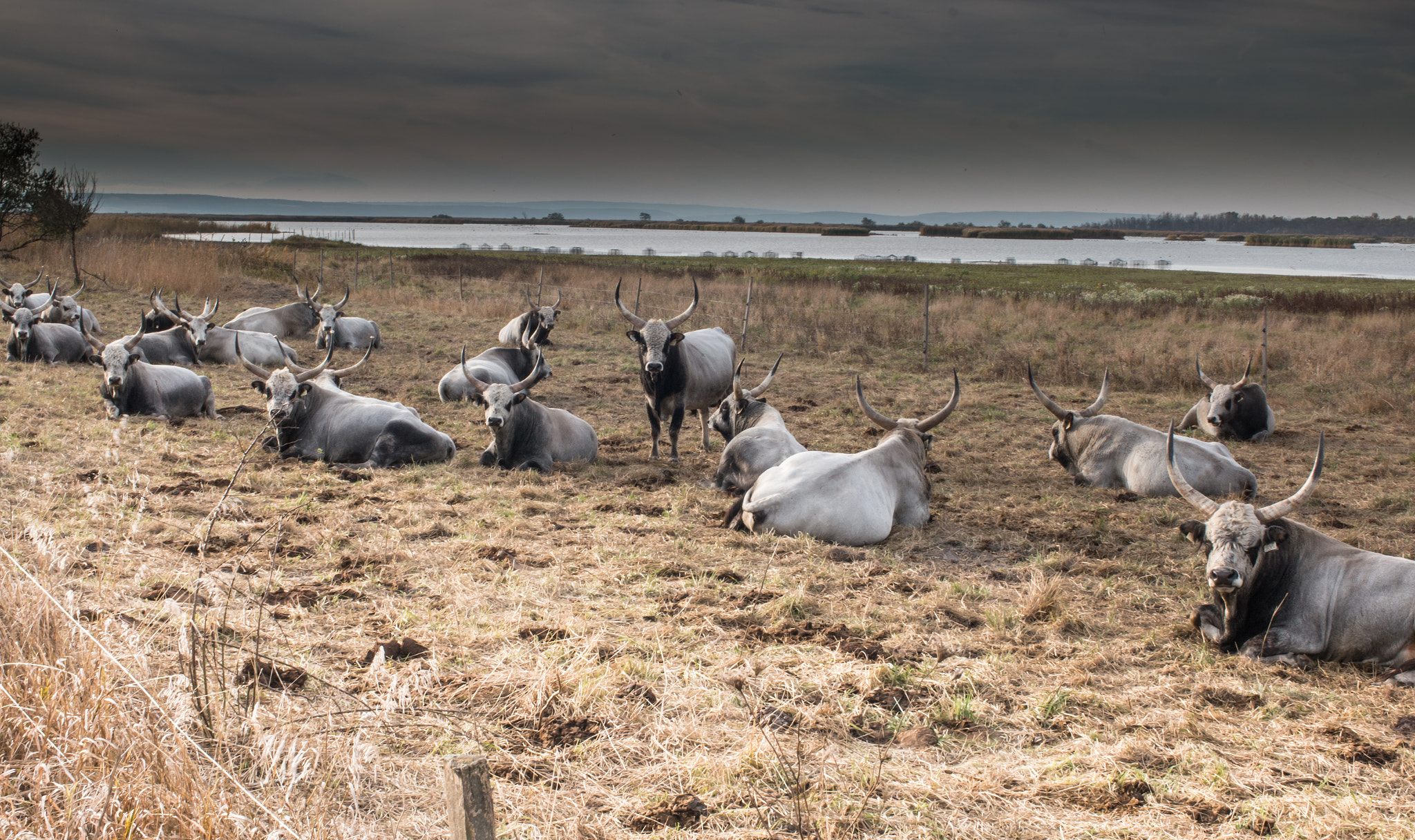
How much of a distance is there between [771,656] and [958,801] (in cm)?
155

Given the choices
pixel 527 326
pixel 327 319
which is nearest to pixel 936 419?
pixel 527 326

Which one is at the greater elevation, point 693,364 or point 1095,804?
point 693,364

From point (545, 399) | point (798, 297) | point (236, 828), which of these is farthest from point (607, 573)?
point (798, 297)

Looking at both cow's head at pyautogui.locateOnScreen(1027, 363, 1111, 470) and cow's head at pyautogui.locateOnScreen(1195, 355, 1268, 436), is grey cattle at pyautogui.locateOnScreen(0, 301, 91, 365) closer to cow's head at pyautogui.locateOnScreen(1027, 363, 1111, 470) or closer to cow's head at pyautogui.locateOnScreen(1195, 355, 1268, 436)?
cow's head at pyautogui.locateOnScreen(1027, 363, 1111, 470)

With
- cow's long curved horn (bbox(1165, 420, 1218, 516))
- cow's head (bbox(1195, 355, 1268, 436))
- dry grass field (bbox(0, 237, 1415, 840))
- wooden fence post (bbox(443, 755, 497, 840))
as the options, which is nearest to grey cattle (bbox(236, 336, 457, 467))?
dry grass field (bbox(0, 237, 1415, 840))

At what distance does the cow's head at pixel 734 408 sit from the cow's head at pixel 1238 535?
5.21 m

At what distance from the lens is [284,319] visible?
18438 mm

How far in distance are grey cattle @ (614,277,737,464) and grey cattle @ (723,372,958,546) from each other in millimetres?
2909

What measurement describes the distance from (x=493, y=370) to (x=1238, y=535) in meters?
9.98

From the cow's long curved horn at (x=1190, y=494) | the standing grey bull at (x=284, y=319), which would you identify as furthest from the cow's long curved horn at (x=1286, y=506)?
the standing grey bull at (x=284, y=319)

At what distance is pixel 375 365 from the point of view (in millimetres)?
15492

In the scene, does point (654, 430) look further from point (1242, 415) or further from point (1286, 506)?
point (1242, 415)

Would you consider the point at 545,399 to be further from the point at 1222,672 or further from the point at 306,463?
the point at 1222,672

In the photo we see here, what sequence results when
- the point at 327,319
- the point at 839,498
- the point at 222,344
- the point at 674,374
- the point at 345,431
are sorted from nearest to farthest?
the point at 839,498 < the point at 345,431 < the point at 674,374 < the point at 222,344 < the point at 327,319
